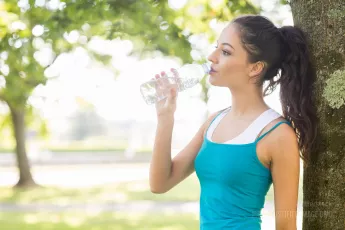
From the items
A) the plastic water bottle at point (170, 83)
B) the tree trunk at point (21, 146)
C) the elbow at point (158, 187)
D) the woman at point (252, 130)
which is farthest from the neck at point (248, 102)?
the tree trunk at point (21, 146)

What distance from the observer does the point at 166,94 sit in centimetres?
215

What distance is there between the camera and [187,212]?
1076cm

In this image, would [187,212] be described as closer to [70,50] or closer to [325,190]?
[70,50]

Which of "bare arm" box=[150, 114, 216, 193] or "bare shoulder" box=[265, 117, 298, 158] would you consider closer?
"bare shoulder" box=[265, 117, 298, 158]

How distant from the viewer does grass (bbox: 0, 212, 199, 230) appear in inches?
361

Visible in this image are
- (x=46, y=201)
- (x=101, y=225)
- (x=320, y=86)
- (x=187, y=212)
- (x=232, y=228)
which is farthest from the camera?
(x=46, y=201)

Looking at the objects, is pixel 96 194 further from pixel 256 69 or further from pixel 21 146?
pixel 256 69

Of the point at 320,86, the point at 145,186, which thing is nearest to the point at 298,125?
the point at 320,86

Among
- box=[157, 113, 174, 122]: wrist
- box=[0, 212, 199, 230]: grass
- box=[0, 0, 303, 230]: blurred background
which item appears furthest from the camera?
box=[0, 212, 199, 230]: grass

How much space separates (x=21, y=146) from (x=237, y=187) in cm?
1388

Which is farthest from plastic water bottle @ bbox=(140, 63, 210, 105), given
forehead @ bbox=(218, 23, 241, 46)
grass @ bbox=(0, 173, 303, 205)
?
grass @ bbox=(0, 173, 303, 205)

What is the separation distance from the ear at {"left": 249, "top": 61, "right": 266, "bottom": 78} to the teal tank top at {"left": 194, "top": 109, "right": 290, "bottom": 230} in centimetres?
24

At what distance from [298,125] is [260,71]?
0.82ft

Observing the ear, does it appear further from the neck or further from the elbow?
the elbow
